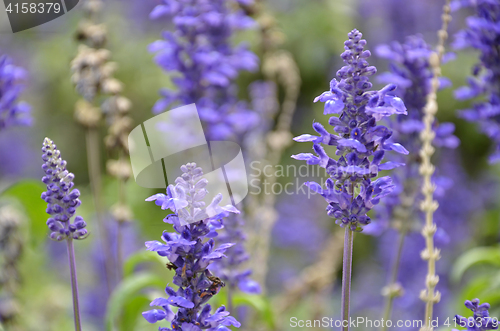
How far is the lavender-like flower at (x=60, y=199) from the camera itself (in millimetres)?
1241

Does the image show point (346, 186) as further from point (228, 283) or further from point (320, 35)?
point (320, 35)

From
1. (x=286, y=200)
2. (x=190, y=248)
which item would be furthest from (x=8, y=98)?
(x=286, y=200)

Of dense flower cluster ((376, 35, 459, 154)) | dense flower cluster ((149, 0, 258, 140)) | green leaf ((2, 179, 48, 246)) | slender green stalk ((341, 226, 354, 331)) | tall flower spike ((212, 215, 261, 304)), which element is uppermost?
dense flower cluster ((149, 0, 258, 140))

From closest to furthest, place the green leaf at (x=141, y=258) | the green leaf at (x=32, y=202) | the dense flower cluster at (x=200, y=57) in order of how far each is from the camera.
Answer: the green leaf at (x=141, y=258)
the dense flower cluster at (x=200, y=57)
the green leaf at (x=32, y=202)

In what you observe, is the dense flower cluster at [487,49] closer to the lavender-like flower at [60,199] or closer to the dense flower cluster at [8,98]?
the lavender-like flower at [60,199]

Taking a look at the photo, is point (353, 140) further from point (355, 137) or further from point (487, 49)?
point (487, 49)

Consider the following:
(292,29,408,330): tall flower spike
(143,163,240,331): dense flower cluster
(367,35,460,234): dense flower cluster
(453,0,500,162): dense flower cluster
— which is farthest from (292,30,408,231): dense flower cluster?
(453,0,500,162): dense flower cluster

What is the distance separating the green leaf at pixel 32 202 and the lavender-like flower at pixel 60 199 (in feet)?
4.13

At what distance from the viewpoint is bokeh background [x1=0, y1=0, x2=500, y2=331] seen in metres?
2.74

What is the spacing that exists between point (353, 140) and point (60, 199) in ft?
2.56

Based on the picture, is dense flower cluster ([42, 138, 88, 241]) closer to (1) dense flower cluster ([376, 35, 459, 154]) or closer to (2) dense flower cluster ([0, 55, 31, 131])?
(2) dense flower cluster ([0, 55, 31, 131])

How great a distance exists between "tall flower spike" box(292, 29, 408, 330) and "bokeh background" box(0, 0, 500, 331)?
923mm

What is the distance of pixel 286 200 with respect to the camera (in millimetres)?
4840

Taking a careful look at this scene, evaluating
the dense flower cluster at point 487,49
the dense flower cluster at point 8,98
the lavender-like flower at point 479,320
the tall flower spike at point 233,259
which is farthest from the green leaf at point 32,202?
the dense flower cluster at point 487,49
